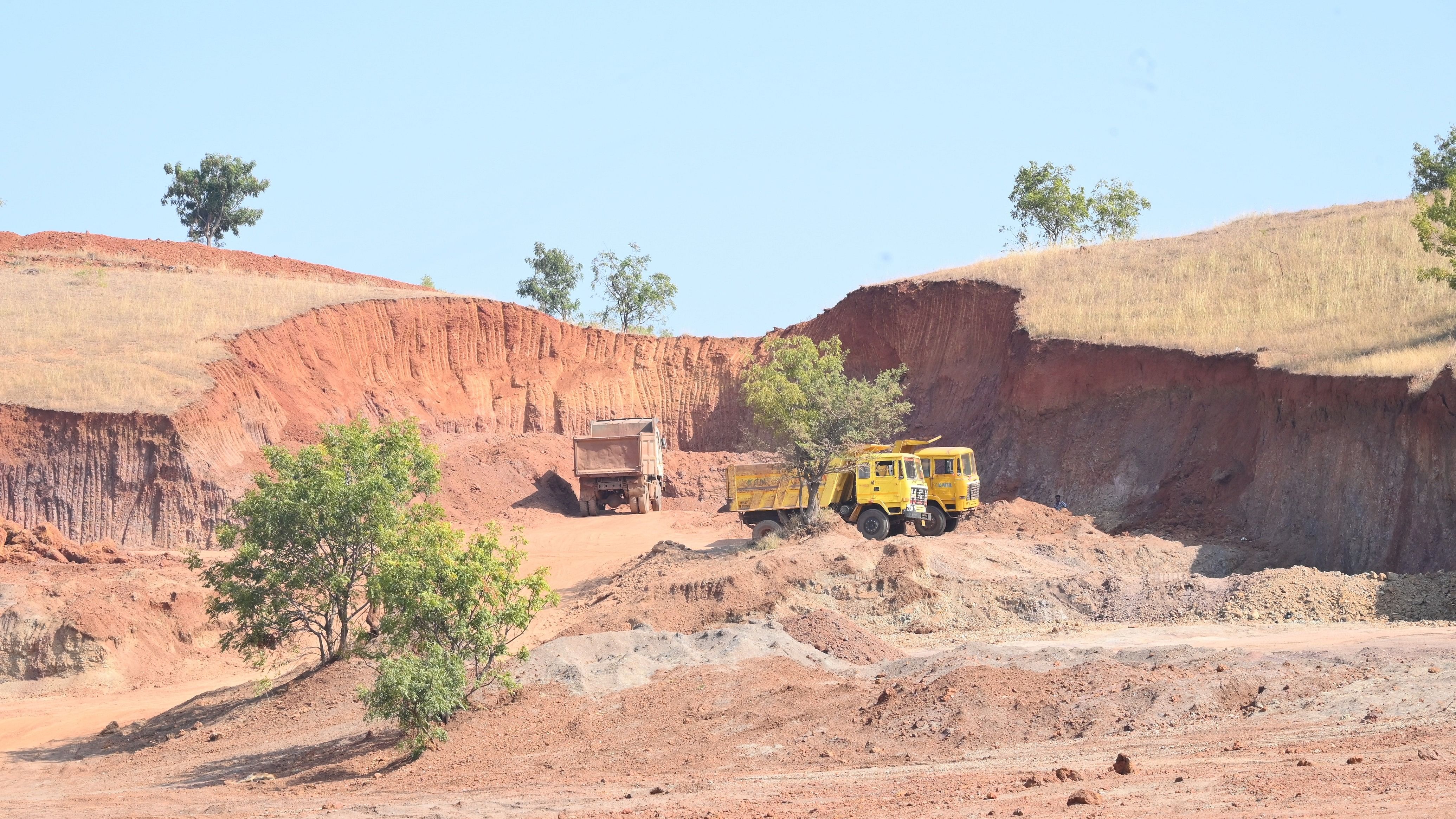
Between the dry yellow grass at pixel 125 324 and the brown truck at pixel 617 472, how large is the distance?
1001cm

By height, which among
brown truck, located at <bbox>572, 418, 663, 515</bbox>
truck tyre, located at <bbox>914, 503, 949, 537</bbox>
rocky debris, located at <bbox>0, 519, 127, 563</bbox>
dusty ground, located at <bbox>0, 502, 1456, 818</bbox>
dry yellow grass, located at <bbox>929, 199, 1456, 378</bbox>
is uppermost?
dry yellow grass, located at <bbox>929, 199, 1456, 378</bbox>

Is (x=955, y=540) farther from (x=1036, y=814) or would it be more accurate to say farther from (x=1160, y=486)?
(x=1036, y=814)

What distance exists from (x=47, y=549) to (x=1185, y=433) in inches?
970

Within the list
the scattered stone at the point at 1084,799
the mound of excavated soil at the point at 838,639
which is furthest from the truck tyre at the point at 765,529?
the scattered stone at the point at 1084,799

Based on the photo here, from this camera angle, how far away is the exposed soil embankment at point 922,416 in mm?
25578

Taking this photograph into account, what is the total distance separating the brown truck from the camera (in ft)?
121

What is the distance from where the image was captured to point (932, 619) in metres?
21.8

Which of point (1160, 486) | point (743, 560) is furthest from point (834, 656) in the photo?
point (1160, 486)

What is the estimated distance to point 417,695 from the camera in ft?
47.9

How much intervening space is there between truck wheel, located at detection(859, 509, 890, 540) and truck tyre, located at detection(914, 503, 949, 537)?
1.16 m

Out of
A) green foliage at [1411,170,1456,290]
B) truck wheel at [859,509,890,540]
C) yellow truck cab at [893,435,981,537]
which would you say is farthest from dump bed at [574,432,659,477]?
green foliage at [1411,170,1456,290]

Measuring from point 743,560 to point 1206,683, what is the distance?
36.2ft

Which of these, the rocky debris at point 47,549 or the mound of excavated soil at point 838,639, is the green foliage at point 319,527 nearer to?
the mound of excavated soil at point 838,639

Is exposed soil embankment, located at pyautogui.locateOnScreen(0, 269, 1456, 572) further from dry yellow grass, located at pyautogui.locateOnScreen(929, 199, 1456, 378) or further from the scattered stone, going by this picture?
the scattered stone
